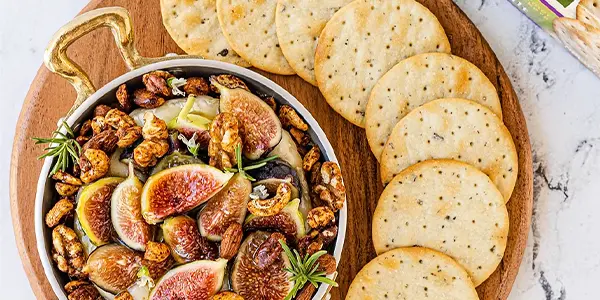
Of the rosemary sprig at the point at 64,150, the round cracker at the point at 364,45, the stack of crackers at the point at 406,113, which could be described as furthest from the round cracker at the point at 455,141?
the rosemary sprig at the point at 64,150

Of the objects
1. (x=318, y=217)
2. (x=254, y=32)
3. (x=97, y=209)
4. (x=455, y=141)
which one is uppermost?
(x=455, y=141)

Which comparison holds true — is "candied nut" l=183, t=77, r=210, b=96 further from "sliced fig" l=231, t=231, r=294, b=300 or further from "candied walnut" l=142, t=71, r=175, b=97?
"sliced fig" l=231, t=231, r=294, b=300

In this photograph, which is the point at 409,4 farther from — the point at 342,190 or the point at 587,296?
the point at 587,296

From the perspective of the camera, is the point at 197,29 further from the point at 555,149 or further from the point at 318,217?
the point at 555,149

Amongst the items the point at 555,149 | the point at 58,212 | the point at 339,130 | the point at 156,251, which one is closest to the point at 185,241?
the point at 156,251

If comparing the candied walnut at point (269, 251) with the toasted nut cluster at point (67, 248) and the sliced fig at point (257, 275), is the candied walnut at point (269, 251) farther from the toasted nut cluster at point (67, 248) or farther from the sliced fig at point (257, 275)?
the toasted nut cluster at point (67, 248)

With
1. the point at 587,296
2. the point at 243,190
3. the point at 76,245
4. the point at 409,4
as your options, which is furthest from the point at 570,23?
the point at 76,245
